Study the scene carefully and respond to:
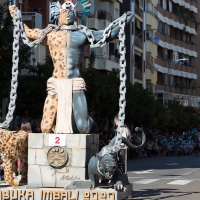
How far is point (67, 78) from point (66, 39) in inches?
29.7

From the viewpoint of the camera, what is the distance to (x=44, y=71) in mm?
36125

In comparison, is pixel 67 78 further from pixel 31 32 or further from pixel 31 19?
pixel 31 19

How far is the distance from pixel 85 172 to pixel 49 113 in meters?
1.49

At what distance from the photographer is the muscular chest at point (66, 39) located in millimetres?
16234

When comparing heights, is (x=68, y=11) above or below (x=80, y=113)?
above

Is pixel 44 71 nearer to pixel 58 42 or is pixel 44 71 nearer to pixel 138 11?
pixel 58 42

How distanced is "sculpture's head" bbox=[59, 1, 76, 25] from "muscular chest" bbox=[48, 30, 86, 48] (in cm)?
21

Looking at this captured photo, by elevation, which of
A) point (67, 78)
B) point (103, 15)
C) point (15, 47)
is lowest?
point (67, 78)

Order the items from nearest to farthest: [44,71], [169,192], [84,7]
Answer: [84,7] < [169,192] < [44,71]

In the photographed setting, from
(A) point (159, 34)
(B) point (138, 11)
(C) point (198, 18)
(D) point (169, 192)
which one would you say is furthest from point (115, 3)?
(D) point (169, 192)

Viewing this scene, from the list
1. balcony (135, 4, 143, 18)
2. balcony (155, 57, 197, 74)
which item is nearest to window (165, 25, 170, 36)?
balcony (155, 57, 197, 74)

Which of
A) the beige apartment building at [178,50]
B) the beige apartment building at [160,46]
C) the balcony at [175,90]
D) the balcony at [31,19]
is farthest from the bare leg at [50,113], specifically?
the balcony at [175,90]

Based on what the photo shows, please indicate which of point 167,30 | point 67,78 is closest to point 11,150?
point 67,78

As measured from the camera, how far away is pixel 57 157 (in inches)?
606
